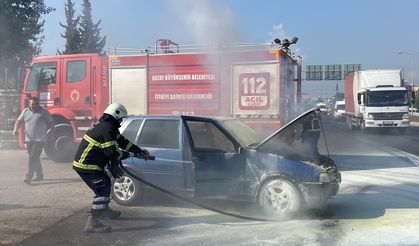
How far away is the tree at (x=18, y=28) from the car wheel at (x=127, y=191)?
3191 millimetres

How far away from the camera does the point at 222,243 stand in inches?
192

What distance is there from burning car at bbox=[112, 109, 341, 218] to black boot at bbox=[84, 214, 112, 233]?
4.26 ft

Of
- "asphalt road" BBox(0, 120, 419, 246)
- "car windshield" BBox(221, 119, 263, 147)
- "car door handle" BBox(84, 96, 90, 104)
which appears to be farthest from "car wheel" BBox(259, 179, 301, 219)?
"car door handle" BBox(84, 96, 90, 104)

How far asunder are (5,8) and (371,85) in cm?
1926

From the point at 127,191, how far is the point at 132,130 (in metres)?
0.91

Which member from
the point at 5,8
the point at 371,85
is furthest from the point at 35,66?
the point at 371,85

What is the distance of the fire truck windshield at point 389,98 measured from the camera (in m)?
22.4

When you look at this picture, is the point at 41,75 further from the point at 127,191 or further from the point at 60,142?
the point at 127,191

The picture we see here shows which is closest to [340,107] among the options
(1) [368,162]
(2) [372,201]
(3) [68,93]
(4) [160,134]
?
(1) [368,162]

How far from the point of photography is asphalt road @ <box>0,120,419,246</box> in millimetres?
4996

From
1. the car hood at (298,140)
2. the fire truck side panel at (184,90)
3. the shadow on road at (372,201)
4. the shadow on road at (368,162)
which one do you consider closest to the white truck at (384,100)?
the shadow on road at (368,162)

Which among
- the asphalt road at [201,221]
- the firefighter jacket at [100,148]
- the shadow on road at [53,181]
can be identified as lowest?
the asphalt road at [201,221]

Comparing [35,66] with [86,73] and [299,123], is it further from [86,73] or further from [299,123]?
[299,123]

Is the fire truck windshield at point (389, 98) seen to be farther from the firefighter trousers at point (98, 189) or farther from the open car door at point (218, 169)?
the firefighter trousers at point (98, 189)
